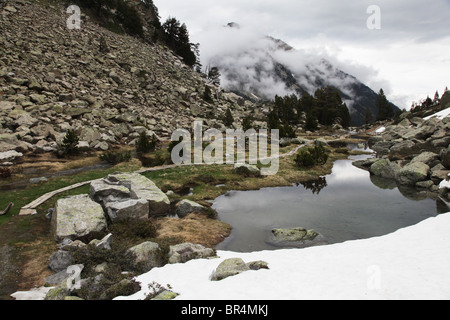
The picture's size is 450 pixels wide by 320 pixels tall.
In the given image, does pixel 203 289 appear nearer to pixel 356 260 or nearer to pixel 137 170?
pixel 356 260

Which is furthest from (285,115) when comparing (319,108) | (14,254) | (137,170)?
(14,254)

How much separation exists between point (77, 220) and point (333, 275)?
13040 millimetres

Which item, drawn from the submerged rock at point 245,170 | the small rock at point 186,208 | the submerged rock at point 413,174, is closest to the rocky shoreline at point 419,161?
the submerged rock at point 413,174

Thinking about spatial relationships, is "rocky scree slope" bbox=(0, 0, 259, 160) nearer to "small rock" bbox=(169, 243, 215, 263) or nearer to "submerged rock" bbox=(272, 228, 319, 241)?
"small rock" bbox=(169, 243, 215, 263)

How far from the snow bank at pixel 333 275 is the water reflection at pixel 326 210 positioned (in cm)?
271

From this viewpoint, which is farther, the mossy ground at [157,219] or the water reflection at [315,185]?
the water reflection at [315,185]

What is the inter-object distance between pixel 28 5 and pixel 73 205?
7274cm

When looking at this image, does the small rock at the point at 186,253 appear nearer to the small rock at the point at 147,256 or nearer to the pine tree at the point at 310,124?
the small rock at the point at 147,256

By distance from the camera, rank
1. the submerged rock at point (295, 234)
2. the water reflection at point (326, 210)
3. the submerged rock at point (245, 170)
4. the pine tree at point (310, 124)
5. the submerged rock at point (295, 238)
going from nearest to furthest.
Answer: the submerged rock at point (295, 238) → the submerged rock at point (295, 234) → the water reflection at point (326, 210) → the submerged rock at point (245, 170) → the pine tree at point (310, 124)

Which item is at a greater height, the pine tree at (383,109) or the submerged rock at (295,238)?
the pine tree at (383,109)

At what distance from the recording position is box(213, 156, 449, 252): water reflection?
18078 mm

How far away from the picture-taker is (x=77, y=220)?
50.0 ft

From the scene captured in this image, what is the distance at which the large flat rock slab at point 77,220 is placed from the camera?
47.8ft

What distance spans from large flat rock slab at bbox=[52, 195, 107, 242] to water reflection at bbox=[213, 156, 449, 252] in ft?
23.4
